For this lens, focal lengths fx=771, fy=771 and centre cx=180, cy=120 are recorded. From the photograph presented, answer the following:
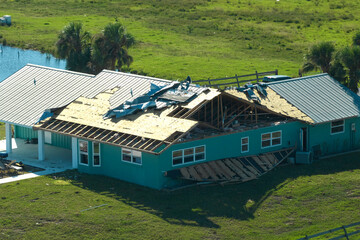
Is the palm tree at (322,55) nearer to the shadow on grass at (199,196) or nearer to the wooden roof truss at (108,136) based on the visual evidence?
the shadow on grass at (199,196)

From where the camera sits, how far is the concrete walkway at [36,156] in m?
48.5

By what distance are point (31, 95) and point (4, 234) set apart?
55.8 feet

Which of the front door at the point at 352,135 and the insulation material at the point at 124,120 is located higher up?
the insulation material at the point at 124,120

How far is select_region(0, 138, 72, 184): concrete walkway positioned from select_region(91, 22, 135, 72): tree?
1530cm

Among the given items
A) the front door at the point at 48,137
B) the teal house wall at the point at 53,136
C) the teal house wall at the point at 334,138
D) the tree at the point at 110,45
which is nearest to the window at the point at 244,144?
the teal house wall at the point at 334,138

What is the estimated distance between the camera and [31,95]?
54312mm

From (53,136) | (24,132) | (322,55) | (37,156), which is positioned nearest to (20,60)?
(24,132)

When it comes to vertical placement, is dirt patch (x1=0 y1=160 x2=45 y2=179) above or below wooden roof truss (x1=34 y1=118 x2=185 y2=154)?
below

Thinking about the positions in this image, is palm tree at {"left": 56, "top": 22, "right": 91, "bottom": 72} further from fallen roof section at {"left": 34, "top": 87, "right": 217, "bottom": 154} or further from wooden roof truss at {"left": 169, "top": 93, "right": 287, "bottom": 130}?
wooden roof truss at {"left": 169, "top": 93, "right": 287, "bottom": 130}

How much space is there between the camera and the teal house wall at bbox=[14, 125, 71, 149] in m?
54.1

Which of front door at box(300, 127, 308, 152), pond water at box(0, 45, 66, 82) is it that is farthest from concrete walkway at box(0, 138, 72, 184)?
pond water at box(0, 45, 66, 82)

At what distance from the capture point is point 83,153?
48.4m

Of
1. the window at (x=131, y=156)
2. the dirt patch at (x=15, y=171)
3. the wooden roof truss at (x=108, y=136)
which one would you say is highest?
the wooden roof truss at (x=108, y=136)

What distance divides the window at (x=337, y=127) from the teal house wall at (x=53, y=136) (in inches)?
721
